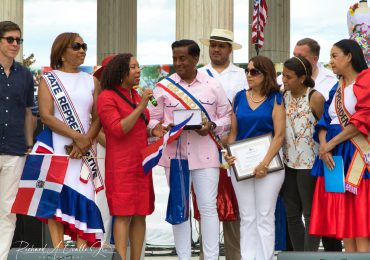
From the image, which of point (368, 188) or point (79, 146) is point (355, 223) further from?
point (79, 146)

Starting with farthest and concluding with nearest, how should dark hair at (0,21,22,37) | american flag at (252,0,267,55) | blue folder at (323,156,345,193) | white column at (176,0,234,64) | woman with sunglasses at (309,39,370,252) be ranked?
american flag at (252,0,267,55)
white column at (176,0,234,64)
dark hair at (0,21,22,37)
blue folder at (323,156,345,193)
woman with sunglasses at (309,39,370,252)

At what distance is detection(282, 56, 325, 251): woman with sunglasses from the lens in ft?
31.2

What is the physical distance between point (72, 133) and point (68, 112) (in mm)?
213

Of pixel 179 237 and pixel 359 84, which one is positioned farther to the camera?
pixel 179 237

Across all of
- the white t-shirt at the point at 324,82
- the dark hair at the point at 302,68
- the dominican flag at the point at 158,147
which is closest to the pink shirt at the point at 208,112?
the dominican flag at the point at 158,147

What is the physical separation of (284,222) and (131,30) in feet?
87.0

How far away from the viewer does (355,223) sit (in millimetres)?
8789

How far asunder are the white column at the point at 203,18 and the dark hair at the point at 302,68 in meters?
7.53

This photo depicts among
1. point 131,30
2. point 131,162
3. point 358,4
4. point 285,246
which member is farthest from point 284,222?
point 131,30

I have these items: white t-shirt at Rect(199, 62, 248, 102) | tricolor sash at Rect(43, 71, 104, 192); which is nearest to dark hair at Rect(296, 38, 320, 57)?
white t-shirt at Rect(199, 62, 248, 102)

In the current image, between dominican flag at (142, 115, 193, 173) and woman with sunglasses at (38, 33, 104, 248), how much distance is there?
1.90ft

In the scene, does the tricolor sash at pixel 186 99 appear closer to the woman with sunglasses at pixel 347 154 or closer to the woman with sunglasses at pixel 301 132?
the woman with sunglasses at pixel 301 132

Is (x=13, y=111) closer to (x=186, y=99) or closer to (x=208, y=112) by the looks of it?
(x=186, y=99)

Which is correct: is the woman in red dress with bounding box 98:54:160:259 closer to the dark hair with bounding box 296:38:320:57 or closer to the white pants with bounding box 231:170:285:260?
the white pants with bounding box 231:170:285:260
